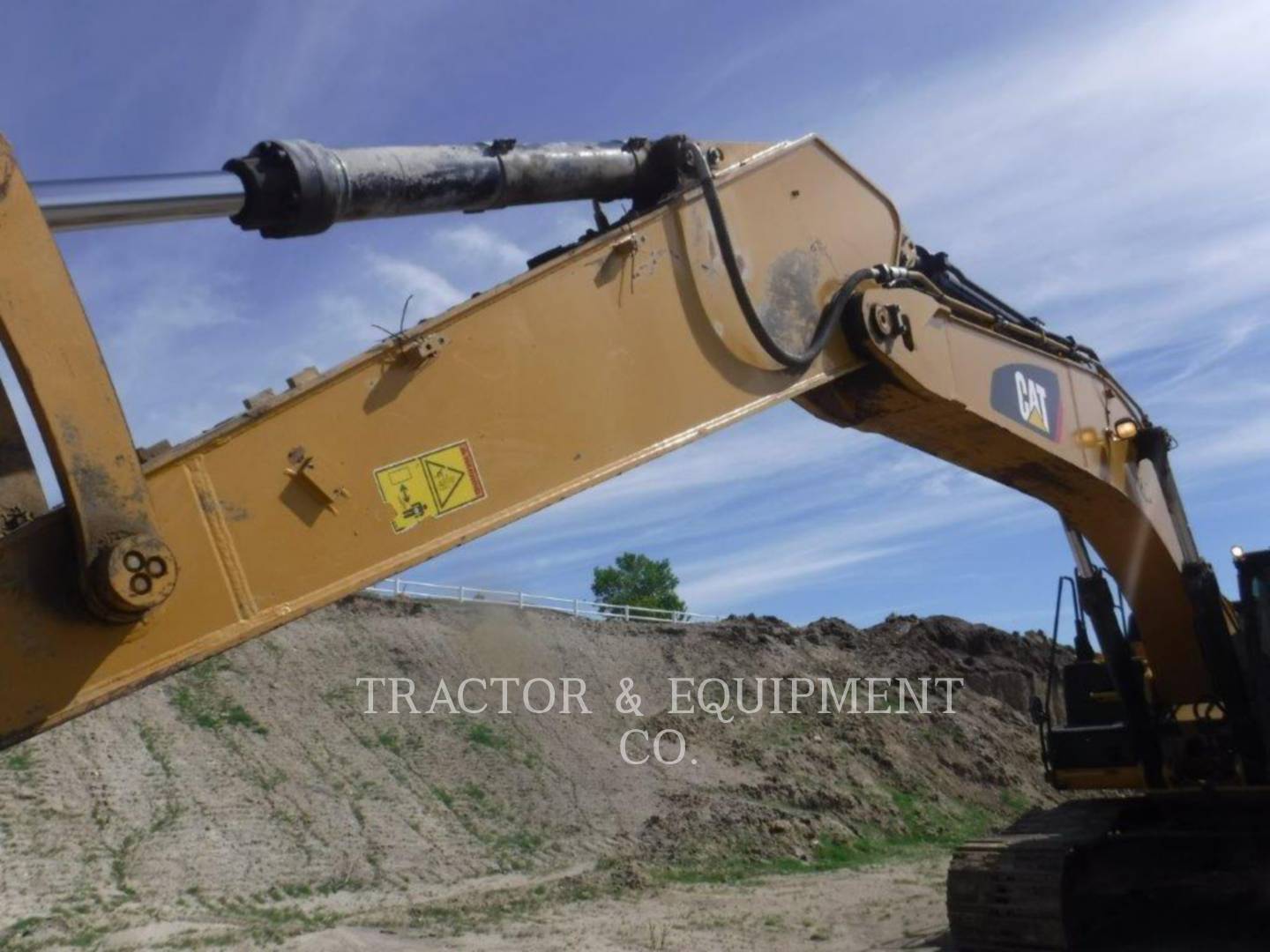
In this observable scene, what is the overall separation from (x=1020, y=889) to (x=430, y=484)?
5.24 m

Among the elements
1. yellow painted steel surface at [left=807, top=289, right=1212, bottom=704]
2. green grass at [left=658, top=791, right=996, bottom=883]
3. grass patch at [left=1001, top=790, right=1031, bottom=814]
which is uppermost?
yellow painted steel surface at [left=807, top=289, right=1212, bottom=704]

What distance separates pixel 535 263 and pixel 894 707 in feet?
71.6

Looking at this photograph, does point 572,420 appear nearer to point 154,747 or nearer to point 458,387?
point 458,387

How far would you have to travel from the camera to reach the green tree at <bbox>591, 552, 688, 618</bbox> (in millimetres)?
64000

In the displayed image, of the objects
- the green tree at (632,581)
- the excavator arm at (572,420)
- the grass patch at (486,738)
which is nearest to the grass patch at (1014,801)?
the grass patch at (486,738)

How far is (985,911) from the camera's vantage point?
802 cm

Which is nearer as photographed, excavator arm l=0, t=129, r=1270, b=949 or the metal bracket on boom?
the metal bracket on boom

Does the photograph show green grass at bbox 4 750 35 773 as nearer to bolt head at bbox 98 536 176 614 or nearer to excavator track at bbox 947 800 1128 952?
excavator track at bbox 947 800 1128 952

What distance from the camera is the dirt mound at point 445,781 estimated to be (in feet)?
50.6

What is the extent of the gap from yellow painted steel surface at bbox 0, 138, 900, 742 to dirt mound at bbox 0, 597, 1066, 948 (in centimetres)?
890

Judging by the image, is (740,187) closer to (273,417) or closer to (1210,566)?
(273,417)

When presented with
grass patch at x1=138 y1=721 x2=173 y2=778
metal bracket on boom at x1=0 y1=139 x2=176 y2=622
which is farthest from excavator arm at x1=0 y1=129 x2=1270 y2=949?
grass patch at x1=138 y1=721 x2=173 y2=778

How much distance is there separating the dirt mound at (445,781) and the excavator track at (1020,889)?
19.7 ft

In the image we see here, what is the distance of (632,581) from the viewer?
64.8m
